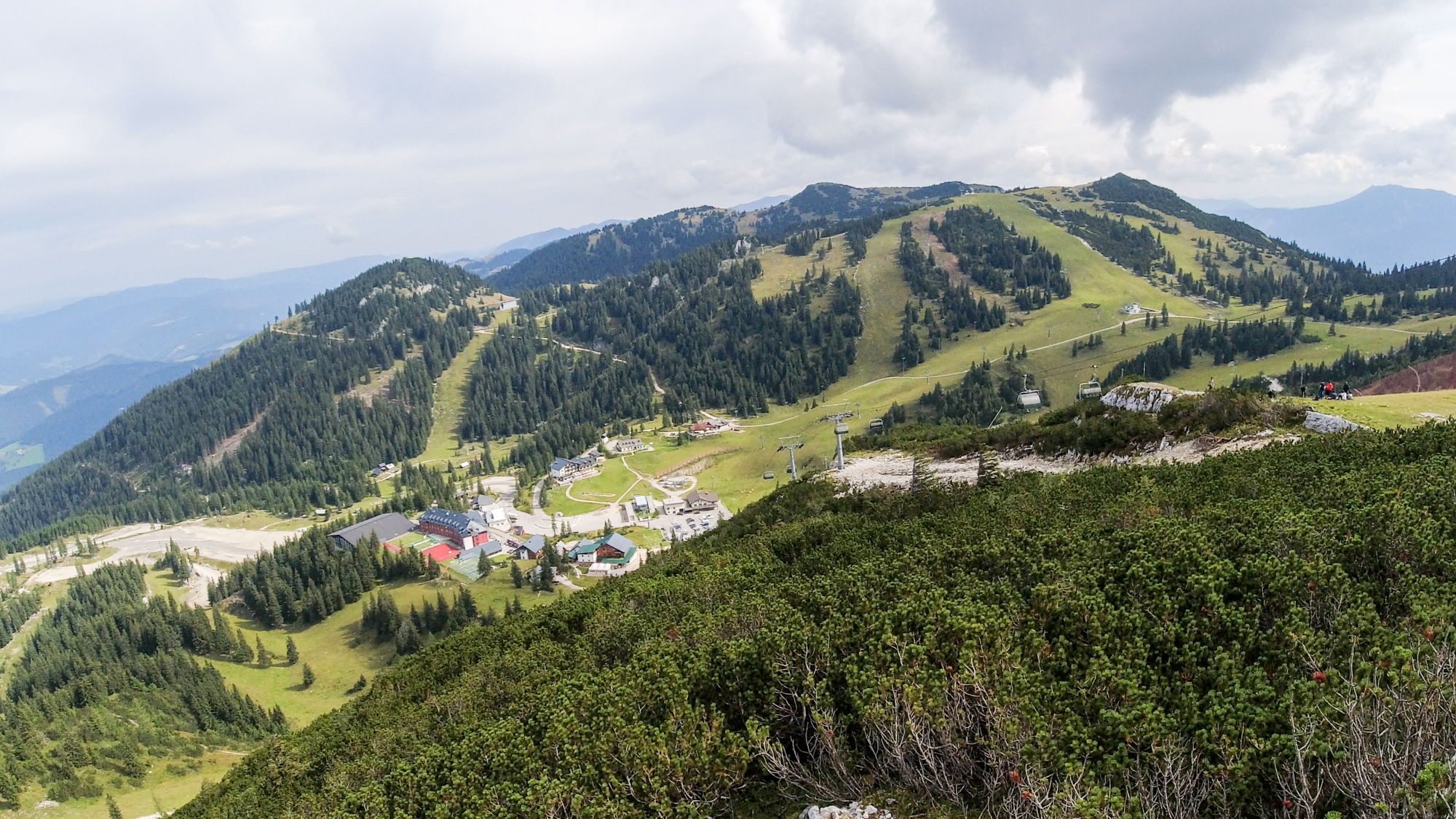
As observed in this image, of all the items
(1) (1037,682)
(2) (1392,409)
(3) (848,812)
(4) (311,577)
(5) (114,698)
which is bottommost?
(5) (114,698)

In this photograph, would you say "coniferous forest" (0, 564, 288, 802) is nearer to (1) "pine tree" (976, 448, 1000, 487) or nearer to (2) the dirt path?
(2) the dirt path

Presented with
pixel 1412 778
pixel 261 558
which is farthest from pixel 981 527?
pixel 261 558

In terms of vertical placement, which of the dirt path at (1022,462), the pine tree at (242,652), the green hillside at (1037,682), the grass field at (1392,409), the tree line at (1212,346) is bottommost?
the pine tree at (242,652)

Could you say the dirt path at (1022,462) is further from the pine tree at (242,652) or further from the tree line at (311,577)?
the pine tree at (242,652)

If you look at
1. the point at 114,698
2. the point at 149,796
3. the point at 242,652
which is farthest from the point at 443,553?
the point at 149,796

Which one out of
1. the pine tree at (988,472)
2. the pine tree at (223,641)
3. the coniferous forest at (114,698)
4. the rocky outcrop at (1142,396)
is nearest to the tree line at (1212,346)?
the rocky outcrop at (1142,396)

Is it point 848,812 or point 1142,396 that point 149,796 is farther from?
point 1142,396
